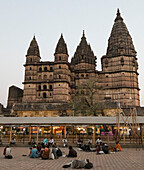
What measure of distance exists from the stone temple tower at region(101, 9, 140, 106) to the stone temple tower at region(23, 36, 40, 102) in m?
22.0

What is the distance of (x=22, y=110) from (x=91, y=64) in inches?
1264

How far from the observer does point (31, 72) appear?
205 ft

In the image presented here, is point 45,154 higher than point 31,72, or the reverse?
point 31,72

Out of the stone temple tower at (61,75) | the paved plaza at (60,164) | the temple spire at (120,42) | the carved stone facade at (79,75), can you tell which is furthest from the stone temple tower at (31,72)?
the paved plaza at (60,164)

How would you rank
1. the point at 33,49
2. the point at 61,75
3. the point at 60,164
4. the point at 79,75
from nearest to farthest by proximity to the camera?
A: the point at 60,164, the point at 61,75, the point at 33,49, the point at 79,75

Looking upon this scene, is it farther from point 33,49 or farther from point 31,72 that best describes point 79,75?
point 33,49

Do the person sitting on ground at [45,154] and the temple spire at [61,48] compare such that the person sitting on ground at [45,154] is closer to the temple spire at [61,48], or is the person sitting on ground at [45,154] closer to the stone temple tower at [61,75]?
the stone temple tower at [61,75]

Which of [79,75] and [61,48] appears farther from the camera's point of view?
[79,75]

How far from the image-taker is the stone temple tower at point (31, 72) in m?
60.8

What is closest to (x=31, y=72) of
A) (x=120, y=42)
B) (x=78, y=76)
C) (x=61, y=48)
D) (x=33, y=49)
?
(x=33, y=49)

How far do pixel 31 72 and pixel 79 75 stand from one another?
16.0 m

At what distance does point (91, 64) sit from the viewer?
235 ft

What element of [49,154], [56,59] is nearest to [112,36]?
[56,59]

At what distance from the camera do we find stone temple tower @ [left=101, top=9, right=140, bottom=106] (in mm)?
60719
